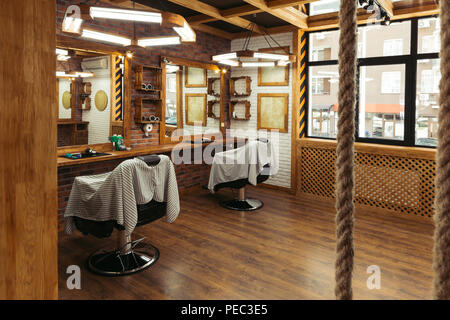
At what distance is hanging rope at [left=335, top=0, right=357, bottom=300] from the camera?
1.44ft

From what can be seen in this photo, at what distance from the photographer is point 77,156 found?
14.1 feet

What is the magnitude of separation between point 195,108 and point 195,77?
1.99 feet

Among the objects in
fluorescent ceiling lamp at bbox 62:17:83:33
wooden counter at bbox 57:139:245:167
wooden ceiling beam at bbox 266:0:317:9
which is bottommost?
wooden counter at bbox 57:139:245:167

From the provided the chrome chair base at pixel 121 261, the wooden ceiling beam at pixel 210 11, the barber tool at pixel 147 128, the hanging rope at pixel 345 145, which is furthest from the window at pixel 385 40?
the hanging rope at pixel 345 145

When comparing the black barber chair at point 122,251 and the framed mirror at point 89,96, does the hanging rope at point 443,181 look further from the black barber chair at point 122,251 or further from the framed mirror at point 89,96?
the framed mirror at point 89,96

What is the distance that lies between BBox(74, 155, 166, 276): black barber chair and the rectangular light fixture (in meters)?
1.30

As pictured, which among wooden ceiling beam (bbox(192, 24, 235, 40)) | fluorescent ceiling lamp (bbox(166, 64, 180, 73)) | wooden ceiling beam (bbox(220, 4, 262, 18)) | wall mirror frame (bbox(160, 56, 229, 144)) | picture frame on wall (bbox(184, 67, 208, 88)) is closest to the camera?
wooden ceiling beam (bbox(220, 4, 262, 18))

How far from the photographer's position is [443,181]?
0.39m

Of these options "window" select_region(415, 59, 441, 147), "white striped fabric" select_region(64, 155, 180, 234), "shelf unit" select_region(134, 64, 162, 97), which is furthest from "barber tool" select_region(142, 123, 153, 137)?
"window" select_region(415, 59, 441, 147)

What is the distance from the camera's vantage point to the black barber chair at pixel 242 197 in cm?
521

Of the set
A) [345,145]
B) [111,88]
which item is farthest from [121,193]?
[345,145]

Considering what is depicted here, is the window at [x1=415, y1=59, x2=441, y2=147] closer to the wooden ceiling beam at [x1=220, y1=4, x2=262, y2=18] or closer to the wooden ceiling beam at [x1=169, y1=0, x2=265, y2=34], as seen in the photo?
the wooden ceiling beam at [x1=220, y1=4, x2=262, y2=18]

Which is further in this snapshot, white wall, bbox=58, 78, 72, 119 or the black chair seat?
white wall, bbox=58, 78, 72, 119
